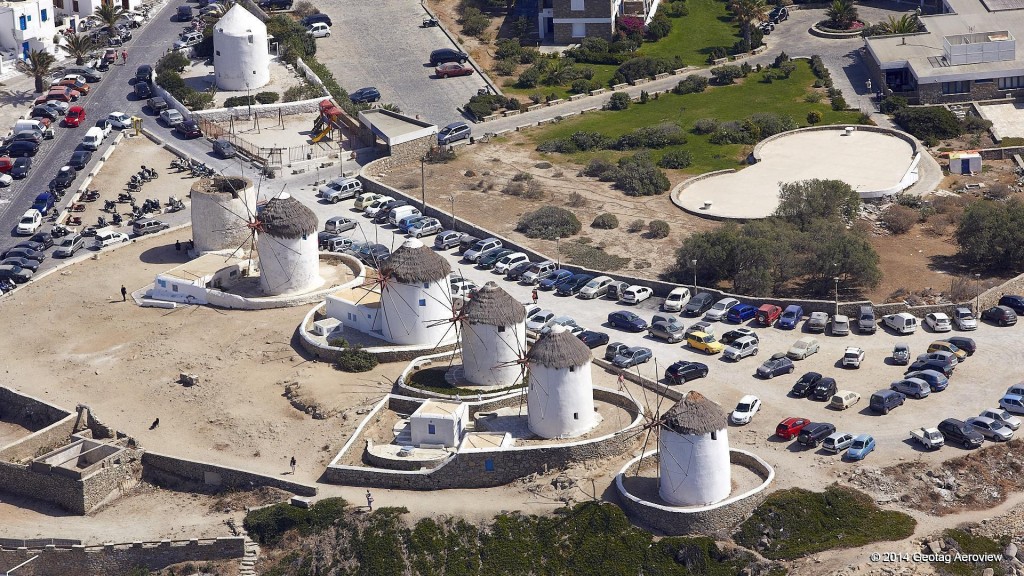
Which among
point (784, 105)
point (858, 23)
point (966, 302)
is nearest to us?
point (966, 302)

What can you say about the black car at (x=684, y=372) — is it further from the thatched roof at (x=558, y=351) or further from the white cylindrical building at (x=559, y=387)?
the thatched roof at (x=558, y=351)

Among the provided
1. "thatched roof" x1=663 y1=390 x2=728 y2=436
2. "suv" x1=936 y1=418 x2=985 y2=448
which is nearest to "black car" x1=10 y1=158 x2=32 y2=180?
"thatched roof" x1=663 y1=390 x2=728 y2=436

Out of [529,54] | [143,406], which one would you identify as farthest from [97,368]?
[529,54]

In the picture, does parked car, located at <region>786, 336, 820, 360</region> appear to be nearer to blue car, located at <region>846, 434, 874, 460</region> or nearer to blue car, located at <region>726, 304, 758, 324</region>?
blue car, located at <region>726, 304, 758, 324</region>

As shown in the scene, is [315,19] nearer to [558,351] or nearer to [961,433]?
[558,351]

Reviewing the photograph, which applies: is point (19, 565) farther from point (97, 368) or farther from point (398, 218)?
point (398, 218)

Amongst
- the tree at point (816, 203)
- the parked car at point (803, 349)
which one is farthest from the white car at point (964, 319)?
the tree at point (816, 203)
